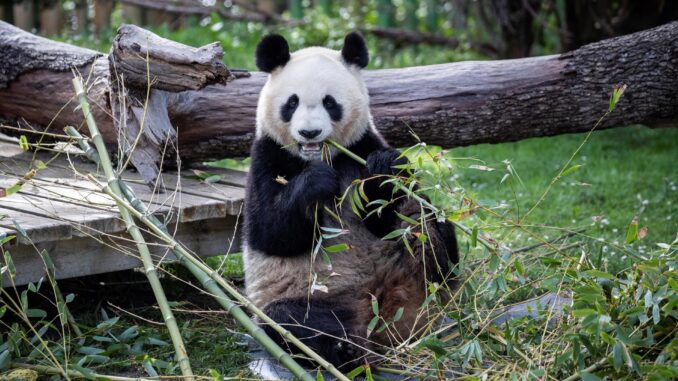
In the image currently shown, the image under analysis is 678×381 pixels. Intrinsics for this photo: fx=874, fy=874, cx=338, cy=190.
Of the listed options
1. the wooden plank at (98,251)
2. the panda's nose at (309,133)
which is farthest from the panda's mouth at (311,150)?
the wooden plank at (98,251)

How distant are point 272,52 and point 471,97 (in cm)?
139

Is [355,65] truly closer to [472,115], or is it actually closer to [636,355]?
[472,115]

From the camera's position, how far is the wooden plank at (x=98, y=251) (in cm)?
406

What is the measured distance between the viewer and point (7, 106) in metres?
5.56

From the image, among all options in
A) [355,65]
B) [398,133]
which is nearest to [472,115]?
[398,133]

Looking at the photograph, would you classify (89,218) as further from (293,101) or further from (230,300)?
(293,101)

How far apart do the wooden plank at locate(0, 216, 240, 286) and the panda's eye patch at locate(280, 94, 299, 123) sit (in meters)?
0.62

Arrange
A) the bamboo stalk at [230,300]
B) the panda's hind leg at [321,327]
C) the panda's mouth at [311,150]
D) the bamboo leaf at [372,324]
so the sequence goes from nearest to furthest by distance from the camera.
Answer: the bamboo stalk at [230,300] → the bamboo leaf at [372,324] → the panda's hind leg at [321,327] → the panda's mouth at [311,150]

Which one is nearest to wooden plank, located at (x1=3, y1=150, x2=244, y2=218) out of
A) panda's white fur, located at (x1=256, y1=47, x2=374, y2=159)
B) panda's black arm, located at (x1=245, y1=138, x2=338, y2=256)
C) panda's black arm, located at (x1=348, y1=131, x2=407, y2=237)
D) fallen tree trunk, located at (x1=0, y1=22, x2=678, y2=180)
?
fallen tree trunk, located at (x1=0, y1=22, x2=678, y2=180)

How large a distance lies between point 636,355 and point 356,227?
1.57 metres

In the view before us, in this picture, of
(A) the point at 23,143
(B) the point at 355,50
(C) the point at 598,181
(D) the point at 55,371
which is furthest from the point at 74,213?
(C) the point at 598,181

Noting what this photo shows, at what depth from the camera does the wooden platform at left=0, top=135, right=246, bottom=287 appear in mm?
4012

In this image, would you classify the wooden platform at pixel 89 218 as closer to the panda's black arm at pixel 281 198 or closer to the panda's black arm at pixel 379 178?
the panda's black arm at pixel 281 198

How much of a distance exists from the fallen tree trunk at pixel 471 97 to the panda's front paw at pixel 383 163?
1.05 m
